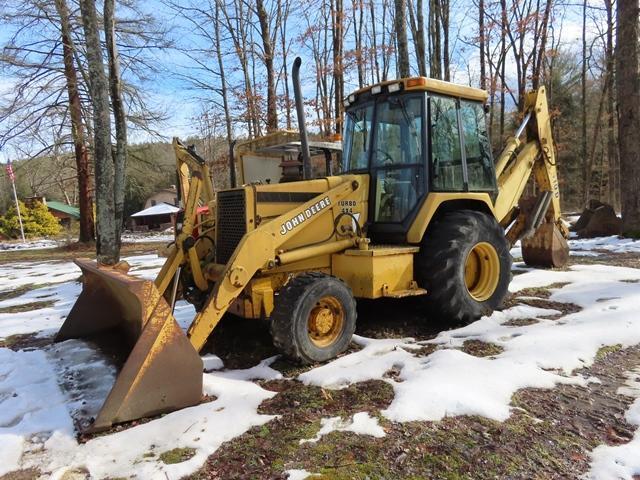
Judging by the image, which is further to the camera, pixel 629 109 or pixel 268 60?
pixel 268 60

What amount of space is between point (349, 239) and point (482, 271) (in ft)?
5.82

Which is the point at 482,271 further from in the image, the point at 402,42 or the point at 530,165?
the point at 402,42

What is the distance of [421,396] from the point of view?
3416 millimetres

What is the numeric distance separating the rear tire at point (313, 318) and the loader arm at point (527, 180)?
123 inches

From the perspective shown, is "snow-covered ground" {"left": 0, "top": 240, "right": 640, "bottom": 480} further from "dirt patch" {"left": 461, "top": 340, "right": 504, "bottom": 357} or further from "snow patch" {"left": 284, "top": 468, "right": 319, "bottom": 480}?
"dirt patch" {"left": 461, "top": 340, "right": 504, "bottom": 357}

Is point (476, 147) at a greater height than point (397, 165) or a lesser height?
greater

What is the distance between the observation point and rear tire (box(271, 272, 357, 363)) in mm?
4059

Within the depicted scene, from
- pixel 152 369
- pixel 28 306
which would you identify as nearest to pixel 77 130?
pixel 28 306

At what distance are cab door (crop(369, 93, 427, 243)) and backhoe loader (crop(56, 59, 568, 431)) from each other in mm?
11

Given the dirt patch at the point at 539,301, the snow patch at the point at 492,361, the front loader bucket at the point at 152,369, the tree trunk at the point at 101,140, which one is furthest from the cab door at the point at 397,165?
the tree trunk at the point at 101,140

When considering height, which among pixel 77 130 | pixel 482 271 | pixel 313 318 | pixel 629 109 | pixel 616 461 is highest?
pixel 77 130

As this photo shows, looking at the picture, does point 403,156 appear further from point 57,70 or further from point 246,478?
point 57,70

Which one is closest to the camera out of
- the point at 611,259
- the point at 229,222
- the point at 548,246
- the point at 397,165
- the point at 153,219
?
the point at 229,222

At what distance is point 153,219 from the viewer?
148 ft
